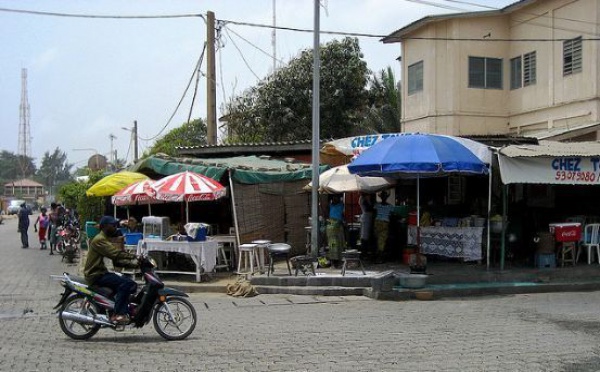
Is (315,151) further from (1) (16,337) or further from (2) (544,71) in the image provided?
(2) (544,71)

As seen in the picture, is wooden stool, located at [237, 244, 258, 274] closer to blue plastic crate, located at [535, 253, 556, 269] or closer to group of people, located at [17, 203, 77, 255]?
blue plastic crate, located at [535, 253, 556, 269]

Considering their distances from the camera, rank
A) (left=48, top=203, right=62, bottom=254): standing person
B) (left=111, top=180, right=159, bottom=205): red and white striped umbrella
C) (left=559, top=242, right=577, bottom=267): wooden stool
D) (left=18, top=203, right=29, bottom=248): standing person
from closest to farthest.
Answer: (left=559, top=242, right=577, bottom=267): wooden stool < (left=111, top=180, right=159, bottom=205): red and white striped umbrella < (left=48, top=203, right=62, bottom=254): standing person < (left=18, top=203, right=29, bottom=248): standing person

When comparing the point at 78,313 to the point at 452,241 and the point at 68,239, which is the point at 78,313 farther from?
the point at 68,239

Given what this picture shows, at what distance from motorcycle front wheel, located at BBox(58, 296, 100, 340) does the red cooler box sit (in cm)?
1007

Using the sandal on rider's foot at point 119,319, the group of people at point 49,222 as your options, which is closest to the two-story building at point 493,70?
the group of people at point 49,222

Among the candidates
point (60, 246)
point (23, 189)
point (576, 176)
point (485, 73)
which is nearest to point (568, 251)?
point (576, 176)

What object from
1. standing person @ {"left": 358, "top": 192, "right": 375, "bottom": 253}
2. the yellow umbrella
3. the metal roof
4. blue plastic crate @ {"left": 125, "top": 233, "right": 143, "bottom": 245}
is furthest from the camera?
the metal roof

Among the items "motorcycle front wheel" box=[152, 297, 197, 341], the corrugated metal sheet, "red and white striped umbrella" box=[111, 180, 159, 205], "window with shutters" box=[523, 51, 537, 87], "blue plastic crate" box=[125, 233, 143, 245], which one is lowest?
"motorcycle front wheel" box=[152, 297, 197, 341]

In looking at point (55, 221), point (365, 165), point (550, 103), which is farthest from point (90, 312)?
point (550, 103)

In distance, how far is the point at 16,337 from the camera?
8.55 m

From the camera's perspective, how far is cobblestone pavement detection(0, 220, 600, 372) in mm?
6809

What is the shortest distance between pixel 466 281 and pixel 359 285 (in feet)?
7.68

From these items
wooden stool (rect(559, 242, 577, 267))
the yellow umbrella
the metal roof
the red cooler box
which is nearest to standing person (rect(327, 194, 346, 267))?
the red cooler box

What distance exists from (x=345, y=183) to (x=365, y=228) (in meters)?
1.29
